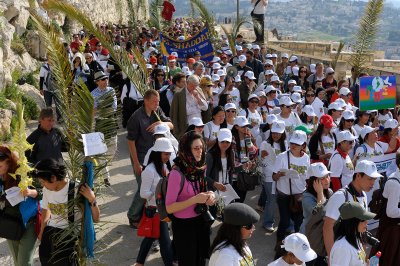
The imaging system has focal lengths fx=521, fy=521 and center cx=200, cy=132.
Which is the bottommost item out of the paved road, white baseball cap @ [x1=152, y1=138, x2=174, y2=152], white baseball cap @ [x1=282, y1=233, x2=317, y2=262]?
the paved road

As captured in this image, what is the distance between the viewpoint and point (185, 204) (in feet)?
14.8

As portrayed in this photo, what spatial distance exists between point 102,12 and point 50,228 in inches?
1174

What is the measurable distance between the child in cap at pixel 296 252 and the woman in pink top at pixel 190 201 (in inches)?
43.2

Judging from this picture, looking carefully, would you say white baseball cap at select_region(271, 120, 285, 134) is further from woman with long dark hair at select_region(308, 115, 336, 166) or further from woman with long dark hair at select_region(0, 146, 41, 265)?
woman with long dark hair at select_region(0, 146, 41, 265)

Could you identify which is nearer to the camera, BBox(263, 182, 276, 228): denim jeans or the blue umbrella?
the blue umbrella

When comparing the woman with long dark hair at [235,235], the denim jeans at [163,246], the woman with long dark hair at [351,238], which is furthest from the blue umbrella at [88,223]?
the woman with long dark hair at [351,238]

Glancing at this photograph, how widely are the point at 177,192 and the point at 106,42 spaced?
3.11 m

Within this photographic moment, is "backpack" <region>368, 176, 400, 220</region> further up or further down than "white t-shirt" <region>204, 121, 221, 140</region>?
further down

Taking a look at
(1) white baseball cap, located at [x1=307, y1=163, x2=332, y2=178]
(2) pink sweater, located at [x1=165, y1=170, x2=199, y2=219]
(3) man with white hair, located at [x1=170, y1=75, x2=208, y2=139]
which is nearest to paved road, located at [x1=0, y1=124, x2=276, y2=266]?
(2) pink sweater, located at [x1=165, y1=170, x2=199, y2=219]

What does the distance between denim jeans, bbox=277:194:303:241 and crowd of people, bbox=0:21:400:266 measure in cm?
1

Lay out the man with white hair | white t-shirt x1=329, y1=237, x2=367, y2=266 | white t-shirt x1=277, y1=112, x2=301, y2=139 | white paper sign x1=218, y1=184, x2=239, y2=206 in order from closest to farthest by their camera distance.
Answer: white t-shirt x1=329, y1=237, x2=367, y2=266 → white paper sign x1=218, y1=184, x2=239, y2=206 → white t-shirt x1=277, y1=112, x2=301, y2=139 → the man with white hair

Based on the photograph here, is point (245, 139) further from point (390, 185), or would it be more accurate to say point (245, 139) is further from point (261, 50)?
point (261, 50)

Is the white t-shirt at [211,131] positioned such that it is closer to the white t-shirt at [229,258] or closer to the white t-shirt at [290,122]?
the white t-shirt at [290,122]

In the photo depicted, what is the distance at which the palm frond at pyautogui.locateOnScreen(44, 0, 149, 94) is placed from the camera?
600 cm
